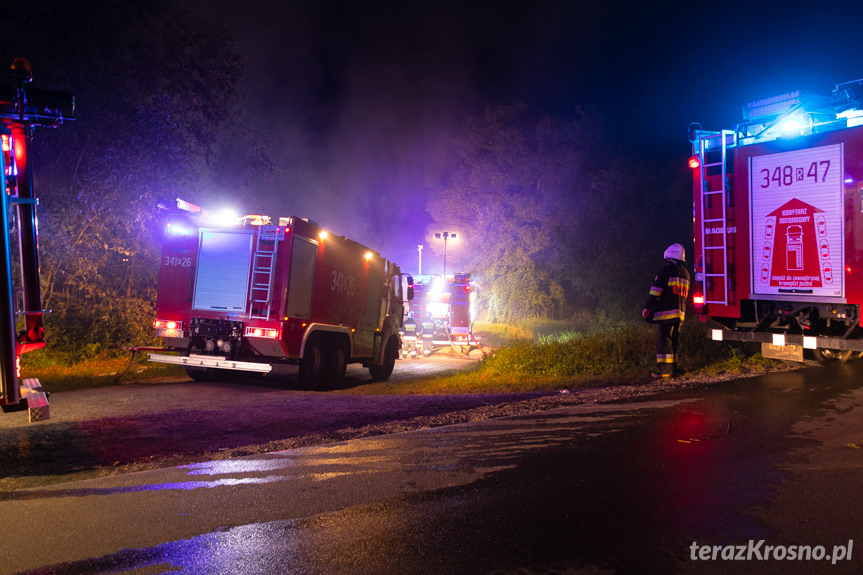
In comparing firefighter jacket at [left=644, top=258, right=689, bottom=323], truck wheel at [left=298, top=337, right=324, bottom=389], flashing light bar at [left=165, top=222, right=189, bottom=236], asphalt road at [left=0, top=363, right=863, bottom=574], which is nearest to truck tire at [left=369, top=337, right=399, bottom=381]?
truck wheel at [left=298, top=337, right=324, bottom=389]

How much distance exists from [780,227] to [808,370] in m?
2.44

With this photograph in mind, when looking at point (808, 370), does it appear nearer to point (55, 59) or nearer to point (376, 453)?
point (376, 453)

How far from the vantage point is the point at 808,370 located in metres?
9.61

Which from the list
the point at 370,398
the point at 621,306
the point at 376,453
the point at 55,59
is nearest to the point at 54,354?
the point at 55,59

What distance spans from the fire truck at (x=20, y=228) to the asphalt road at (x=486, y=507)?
0.94 m

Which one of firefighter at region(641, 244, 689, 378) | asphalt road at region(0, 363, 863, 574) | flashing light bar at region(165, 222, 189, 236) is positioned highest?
flashing light bar at region(165, 222, 189, 236)

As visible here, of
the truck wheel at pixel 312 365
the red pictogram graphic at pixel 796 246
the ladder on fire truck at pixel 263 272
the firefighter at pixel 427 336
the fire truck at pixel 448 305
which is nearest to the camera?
the red pictogram graphic at pixel 796 246

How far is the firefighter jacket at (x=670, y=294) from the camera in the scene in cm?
930

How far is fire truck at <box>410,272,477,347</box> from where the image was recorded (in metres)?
20.5

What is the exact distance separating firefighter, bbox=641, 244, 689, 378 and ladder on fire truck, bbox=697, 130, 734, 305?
97 cm

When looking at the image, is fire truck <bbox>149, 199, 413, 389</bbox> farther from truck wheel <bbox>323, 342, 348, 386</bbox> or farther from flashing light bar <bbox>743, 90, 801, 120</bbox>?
flashing light bar <bbox>743, 90, 801, 120</bbox>

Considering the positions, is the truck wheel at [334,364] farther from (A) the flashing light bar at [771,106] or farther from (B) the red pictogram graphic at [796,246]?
(A) the flashing light bar at [771,106]

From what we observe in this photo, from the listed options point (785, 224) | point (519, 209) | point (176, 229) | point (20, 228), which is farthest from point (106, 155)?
point (519, 209)

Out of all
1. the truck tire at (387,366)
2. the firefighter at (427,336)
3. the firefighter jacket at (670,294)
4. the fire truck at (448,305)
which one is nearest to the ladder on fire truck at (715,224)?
the firefighter jacket at (670,294)
